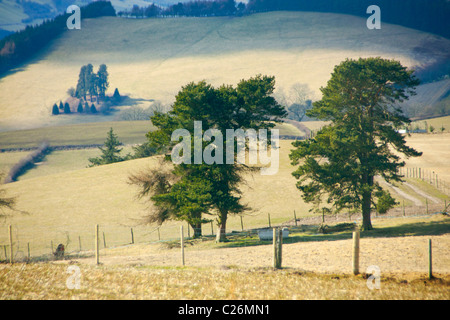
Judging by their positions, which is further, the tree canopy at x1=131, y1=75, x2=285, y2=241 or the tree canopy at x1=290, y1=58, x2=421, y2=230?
the tree canopy at x1=290, y1=58, x2=421, y2=230

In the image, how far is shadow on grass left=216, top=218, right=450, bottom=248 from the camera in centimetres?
3441

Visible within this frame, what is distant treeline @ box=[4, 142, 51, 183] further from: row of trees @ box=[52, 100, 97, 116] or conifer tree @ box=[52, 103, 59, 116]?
row of trees @ box=[52, 100, 97, 116]

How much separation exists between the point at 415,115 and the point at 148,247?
140392 mm

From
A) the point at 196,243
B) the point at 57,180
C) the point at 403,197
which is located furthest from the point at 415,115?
the point at 196,243

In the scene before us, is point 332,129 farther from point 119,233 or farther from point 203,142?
point 119,233

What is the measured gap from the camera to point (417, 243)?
87.8ft

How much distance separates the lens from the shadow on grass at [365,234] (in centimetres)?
3441

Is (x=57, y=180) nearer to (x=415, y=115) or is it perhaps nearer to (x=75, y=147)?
(x=75, y=147)

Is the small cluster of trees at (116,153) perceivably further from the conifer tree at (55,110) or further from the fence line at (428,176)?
the conifer tree at (55,110)

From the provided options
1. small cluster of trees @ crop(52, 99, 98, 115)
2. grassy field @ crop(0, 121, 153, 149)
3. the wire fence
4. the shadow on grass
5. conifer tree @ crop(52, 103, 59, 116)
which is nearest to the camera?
the shadow on grass

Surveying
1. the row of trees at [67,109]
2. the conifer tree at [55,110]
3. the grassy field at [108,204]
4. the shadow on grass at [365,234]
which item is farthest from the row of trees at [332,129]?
the row of trees at [67,109]

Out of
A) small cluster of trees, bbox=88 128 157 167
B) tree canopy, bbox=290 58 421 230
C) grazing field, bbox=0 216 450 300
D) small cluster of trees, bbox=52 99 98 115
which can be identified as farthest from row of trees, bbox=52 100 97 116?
grazing field, bbox=0 216 450 300

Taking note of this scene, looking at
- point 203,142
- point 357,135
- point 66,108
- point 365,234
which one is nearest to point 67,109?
point 66,108

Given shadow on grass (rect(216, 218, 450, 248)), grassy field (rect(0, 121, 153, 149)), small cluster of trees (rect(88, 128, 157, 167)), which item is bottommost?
shadow on grass (rect(216, 218, 450, 248))
